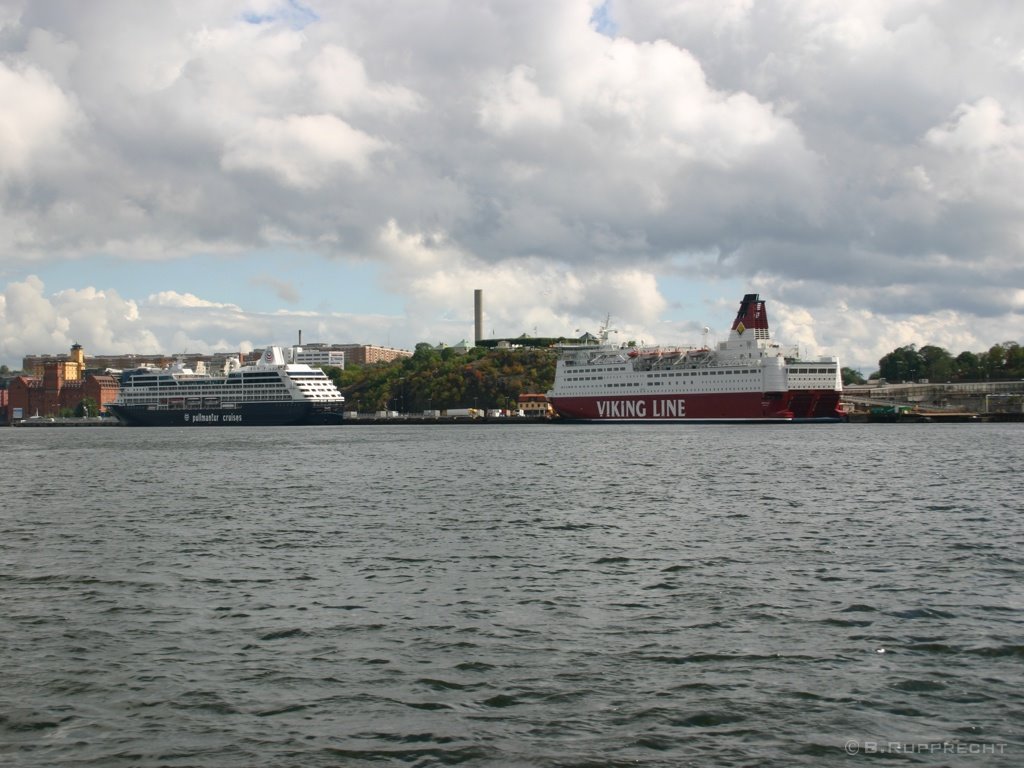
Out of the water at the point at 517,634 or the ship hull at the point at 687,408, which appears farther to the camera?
the ship hull at the point at 687,408

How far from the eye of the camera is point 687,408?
12550 cm

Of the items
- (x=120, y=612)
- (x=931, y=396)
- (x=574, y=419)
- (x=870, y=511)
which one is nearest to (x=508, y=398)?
(x=574, y=419)

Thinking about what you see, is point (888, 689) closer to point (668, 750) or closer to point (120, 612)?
point (668, 750)

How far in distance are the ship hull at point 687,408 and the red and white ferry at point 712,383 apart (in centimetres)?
12

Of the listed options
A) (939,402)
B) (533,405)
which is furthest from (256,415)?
(939,402)

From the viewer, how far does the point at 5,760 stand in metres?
10.3

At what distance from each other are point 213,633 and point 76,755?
16.4ft

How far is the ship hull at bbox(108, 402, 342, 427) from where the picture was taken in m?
155

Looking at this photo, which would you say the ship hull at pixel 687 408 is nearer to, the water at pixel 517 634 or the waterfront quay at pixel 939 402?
the waterfront quay at pixel 939 402

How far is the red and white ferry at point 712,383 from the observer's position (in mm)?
121188

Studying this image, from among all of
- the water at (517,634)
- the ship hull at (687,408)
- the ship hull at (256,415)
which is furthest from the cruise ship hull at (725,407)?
the water at (517,634)

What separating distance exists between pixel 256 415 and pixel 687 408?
7119 cm

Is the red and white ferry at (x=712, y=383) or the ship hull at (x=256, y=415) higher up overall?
the red and white ferry at (x=712, y=383)

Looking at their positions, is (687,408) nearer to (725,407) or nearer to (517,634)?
(725,407)
